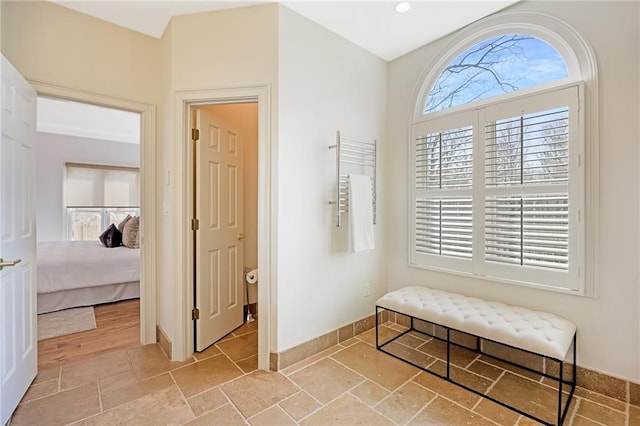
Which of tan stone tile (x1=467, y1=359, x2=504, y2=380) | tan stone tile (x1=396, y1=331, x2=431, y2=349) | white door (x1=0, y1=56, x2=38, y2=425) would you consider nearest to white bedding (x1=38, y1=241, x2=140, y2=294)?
white door (x1=0, y1=56, x2=38, y2=425)

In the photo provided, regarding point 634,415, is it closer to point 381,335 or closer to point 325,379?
point 381,335

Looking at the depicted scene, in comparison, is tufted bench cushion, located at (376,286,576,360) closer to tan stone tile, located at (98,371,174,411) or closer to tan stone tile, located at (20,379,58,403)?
tan stone tile, located at (98,371,174,411)

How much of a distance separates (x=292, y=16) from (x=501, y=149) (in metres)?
1.82

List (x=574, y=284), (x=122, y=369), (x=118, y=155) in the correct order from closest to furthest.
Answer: (x=574, y=284) → (x=122, y=369) → (x=118, y=155)

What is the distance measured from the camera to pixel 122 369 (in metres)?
2.18

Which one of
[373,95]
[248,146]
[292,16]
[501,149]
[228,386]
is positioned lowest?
[228,386]

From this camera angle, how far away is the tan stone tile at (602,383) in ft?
5.92

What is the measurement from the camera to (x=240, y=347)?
2.53 meters

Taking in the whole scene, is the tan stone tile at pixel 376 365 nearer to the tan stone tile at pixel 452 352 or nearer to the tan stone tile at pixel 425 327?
the tan stone tile at pixel 452 352

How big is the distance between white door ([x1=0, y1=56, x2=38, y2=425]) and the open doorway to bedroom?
1.43ft

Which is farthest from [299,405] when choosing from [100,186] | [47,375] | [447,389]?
[100,186]

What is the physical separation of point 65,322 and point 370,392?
3075mm

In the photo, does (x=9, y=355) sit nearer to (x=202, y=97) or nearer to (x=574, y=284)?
(x=202, y=97)

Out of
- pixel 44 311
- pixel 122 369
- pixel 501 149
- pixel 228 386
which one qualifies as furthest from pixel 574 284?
pixel 44 311
